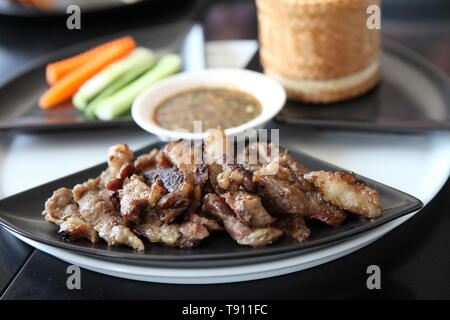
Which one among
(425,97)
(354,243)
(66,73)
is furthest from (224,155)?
(66,73)

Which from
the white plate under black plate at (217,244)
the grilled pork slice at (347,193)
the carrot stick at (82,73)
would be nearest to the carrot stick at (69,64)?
the carrot stick at (82,73)

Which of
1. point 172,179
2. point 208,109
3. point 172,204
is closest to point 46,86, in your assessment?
point 208,109

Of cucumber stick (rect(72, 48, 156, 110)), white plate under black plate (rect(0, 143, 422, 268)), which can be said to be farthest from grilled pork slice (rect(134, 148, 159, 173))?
cucumber stick (rect(72, 48, 156, 110))

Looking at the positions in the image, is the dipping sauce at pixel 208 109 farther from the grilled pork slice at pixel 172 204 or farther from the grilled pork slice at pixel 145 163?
the grilled pork slice at pixel 172 204

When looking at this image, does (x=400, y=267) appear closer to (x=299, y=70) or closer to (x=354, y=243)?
(x=354, y=243)

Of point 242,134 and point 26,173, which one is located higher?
point 242,134

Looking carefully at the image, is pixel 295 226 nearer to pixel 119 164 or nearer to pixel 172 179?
pixel 172 179
